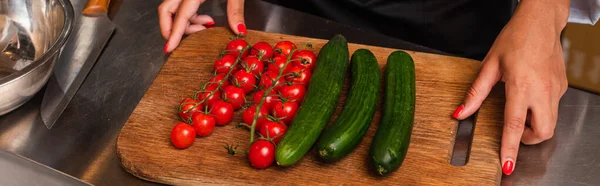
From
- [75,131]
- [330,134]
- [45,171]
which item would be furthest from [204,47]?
[45,171]

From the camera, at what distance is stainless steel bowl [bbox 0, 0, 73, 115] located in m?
1.90

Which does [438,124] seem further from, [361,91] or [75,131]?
[75,131]

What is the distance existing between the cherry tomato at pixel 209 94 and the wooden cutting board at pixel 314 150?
7cm

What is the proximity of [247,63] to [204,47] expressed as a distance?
0.21m

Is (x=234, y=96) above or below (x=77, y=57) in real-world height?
above

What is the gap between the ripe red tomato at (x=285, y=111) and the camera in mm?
1809

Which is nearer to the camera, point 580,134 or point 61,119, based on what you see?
point 580,134

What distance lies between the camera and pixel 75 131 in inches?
75.4

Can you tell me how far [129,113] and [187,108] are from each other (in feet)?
0.73

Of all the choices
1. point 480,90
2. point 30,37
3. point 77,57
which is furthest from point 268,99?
point 30,37

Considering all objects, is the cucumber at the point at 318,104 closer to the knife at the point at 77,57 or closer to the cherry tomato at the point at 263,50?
the cherry tomato at the point at 263,50

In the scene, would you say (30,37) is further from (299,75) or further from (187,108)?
(299,75)

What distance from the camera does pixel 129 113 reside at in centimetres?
198

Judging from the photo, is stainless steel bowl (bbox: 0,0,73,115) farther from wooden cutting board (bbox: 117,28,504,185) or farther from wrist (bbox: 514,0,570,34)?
wrist (bbox: 514,0,570,34)
